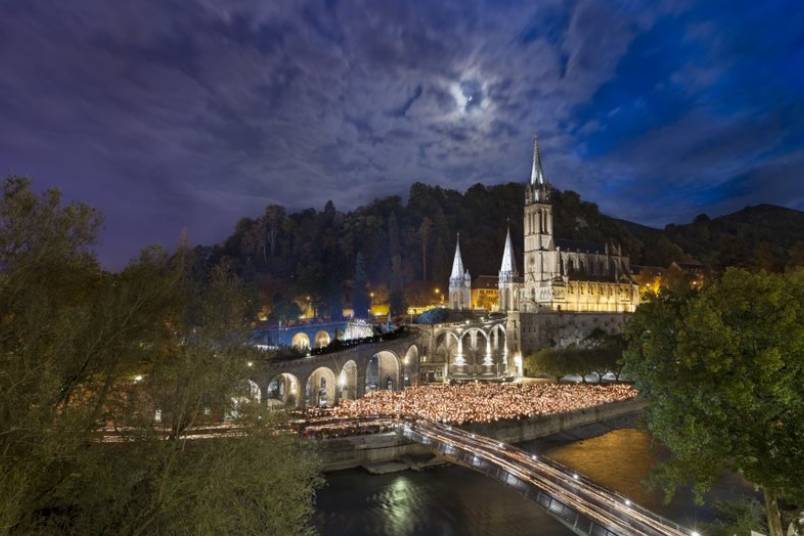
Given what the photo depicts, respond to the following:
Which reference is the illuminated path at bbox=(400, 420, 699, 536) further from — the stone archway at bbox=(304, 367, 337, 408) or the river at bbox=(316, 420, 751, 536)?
the stone archway at bbox=(304, 367, 337, 408)

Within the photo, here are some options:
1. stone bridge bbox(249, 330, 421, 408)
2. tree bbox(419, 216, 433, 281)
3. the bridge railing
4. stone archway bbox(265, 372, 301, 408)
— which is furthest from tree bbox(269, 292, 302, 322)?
the bridge railing

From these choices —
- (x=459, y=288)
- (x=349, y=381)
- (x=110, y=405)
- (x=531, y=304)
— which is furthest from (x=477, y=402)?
(x=459, y=288)

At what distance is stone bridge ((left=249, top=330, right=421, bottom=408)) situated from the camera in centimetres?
3288

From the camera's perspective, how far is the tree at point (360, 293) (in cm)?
8394

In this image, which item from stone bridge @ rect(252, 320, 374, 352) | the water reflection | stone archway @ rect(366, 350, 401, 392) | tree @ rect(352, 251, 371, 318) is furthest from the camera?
tree @ rect(352, 251, 371, 318)

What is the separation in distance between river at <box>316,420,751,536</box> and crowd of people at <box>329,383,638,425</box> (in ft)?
12.2

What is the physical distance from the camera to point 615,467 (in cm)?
2917

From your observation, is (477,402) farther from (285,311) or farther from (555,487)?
(285,311)

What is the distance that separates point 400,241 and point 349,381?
181ft

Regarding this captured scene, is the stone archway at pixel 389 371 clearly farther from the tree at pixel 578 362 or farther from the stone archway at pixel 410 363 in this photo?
the tree at pixel 578 362

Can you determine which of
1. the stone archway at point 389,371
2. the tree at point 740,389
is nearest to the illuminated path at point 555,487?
the tree at point 740,389

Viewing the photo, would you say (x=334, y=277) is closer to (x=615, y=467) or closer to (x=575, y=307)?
(x=575, y=307)

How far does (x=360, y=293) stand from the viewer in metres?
84.3

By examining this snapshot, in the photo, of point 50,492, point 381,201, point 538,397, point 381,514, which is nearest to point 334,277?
point 381,201
